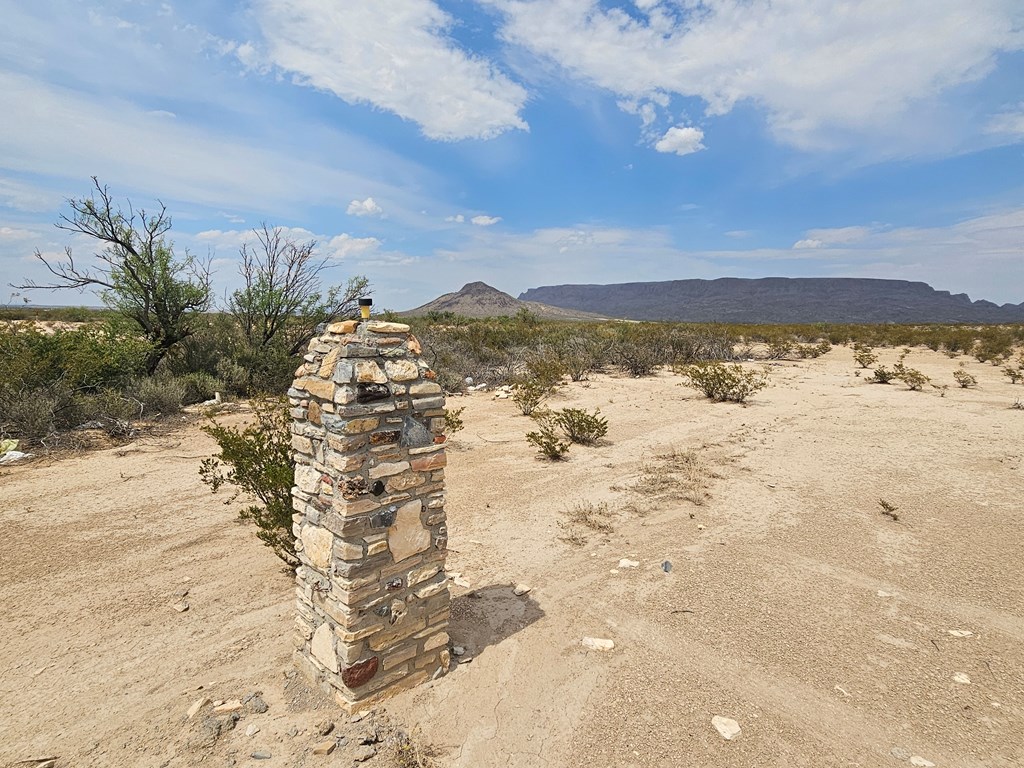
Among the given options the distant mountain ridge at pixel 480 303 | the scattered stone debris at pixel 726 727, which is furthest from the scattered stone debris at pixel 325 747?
the distant mountain ridge at pixel 480 303

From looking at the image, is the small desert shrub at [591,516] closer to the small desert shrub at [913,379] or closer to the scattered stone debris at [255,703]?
the scattered stone debris at [255,703]

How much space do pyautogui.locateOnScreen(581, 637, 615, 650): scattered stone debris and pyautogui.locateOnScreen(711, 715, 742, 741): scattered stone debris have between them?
82 centimetres

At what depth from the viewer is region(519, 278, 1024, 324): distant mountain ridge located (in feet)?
320

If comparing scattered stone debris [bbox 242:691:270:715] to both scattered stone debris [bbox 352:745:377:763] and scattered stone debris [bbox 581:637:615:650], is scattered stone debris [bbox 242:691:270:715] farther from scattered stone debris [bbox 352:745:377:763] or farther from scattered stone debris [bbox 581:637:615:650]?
scattered stone debris [bbox 581:637:615:650]

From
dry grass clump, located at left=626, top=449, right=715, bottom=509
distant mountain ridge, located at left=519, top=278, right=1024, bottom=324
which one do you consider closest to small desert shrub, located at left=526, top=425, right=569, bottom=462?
dry grass clump, located at left=626, top=449, right=715, bottom=509

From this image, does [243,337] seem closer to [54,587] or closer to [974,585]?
[54,587]

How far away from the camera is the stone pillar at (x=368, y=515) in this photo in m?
2.70

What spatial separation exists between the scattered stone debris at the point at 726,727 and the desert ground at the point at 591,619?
0.03m

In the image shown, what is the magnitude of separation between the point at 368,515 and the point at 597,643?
203 cm

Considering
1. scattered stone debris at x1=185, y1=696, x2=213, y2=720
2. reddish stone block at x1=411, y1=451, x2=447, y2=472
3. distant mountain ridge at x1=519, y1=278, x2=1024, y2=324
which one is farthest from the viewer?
distant mountain ridge at x1=519, y1=278, x2=1024, y2=324

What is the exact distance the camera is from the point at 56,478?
6.58 meters

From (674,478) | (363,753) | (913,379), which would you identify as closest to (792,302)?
(913,379)

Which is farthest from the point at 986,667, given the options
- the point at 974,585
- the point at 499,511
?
the point at 499,511

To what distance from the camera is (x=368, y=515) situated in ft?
9.06
